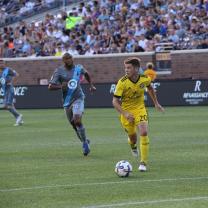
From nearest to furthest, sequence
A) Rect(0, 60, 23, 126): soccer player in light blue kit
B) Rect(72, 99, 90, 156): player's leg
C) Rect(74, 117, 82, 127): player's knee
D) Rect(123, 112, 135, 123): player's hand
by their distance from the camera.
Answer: Rect(123, 112, 135, 123): player's hand → Rect(72, 99, 90, 156): player's leg → Rect(74, 117, 82, 127): player's knee → Rect(0, 60, 23, 126): soccer player in light blue kit

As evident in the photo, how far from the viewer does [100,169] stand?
13.9 m

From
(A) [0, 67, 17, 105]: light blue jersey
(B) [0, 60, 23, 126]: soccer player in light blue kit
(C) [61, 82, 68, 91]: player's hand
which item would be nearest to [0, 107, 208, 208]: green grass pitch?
(C) [61, 82, 68, 91]: player's hand

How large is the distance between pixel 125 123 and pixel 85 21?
92.1ft

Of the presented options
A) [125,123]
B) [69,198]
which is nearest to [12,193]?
[69,198]

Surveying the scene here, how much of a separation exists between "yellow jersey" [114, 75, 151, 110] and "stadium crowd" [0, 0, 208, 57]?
23.4 metres

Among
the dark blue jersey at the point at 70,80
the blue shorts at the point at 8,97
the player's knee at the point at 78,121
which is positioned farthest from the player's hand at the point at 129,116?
the blue shorts at the point at 8,97

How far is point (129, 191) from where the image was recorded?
11.1m

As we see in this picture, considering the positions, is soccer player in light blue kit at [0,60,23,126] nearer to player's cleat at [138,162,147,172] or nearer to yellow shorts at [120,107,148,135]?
yellow shorts at [120,107,148,135]

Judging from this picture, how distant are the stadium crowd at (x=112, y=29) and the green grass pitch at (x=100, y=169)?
12953 mm

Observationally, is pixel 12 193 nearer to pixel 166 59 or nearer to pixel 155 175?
pixel 155 175

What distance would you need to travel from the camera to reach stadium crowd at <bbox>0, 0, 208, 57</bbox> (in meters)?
37.9

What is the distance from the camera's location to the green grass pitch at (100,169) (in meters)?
10.4

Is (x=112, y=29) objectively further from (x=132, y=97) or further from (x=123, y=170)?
(x=123, y=170)

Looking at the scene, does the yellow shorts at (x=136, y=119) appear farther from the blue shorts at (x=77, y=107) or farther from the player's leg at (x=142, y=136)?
the blue shorts at (x=77, y=107)
